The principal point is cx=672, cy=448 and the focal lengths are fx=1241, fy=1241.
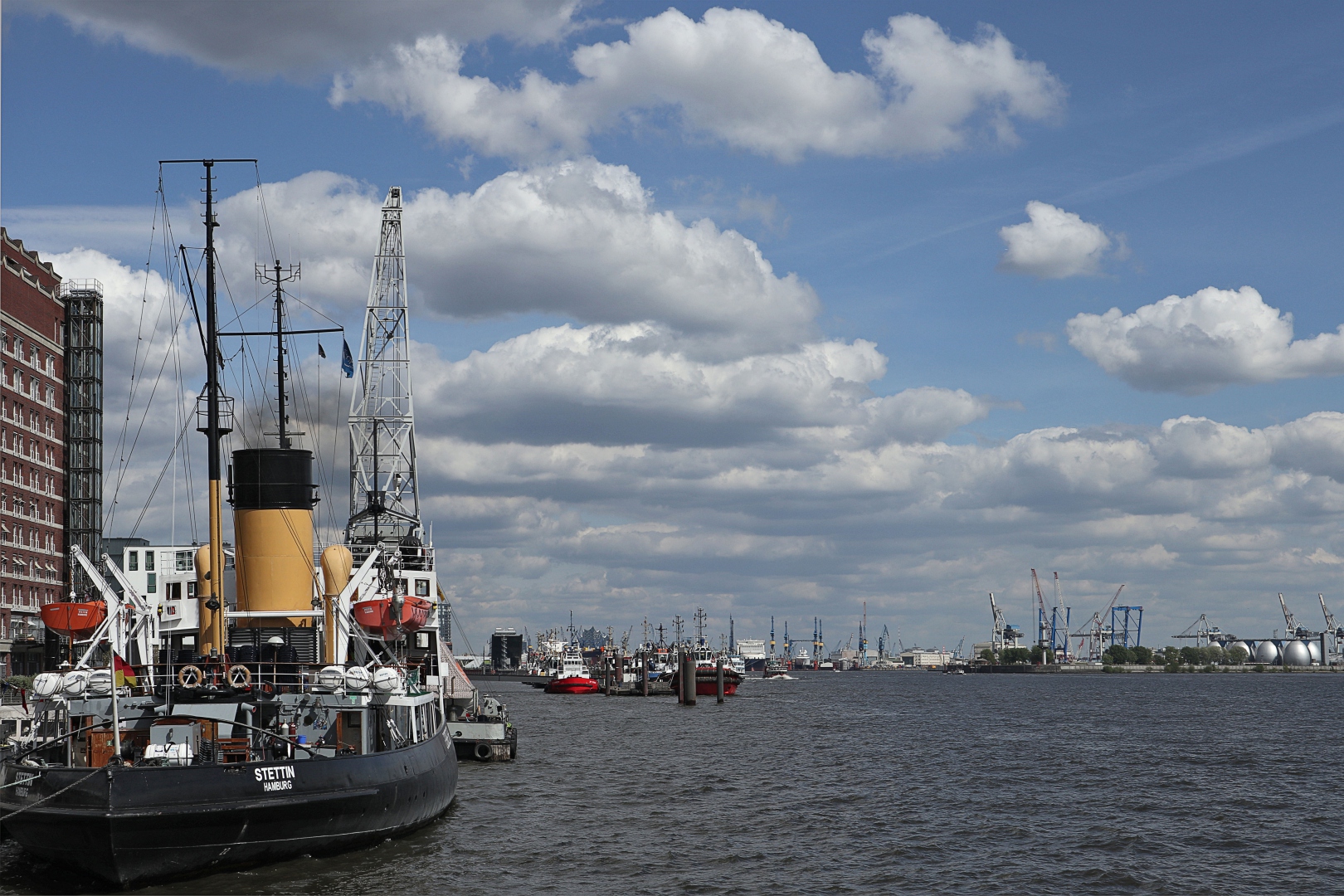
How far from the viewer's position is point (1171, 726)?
87.5 meters

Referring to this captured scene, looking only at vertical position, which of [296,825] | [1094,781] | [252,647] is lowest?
[1094,781]

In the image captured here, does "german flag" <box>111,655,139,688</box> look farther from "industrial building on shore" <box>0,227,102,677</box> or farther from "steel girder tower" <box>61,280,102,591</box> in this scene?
"steel girder tower" <box>61,280,102,591</box>

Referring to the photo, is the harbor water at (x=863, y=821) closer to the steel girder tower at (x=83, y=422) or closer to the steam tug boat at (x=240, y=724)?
the steam tug boat at (x=240, y=724)

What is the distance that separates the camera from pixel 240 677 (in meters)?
28.0

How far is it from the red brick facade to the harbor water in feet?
140

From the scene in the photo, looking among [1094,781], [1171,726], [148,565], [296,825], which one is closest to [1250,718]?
[1171,726]

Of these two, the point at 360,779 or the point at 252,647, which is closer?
the point at 360,779

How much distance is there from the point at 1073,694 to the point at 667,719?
9145 centimetres

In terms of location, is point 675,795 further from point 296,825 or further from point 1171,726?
point 1171,726

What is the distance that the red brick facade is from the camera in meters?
92.2

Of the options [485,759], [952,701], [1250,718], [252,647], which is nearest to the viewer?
[252,647]

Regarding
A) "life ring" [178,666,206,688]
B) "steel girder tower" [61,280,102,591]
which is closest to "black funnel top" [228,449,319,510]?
"life ring" [178,666,206,688]

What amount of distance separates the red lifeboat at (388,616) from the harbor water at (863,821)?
5.90 metres

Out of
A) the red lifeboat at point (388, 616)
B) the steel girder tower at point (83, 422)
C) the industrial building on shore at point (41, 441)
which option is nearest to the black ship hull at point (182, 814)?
the red lifeboat at point (388, 616)
